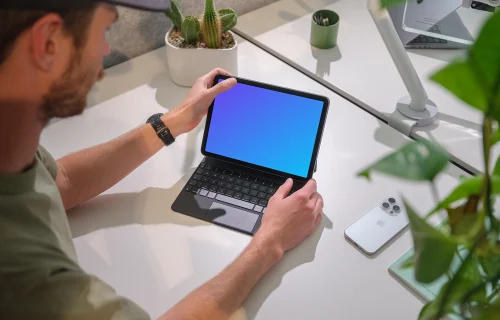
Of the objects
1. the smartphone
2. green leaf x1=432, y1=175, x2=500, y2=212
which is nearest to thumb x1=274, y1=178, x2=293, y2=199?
the smartphone

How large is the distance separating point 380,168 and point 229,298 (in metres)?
0.41

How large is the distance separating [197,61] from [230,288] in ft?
1.68

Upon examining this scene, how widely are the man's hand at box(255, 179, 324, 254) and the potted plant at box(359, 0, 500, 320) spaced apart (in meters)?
0.33

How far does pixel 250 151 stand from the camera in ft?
2.71

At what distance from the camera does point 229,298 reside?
0.65m

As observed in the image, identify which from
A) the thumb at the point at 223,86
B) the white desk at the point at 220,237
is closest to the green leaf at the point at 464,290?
the white desk at the point at 220,237

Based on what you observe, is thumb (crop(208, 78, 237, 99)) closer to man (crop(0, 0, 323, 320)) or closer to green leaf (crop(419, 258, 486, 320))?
man (crop(0, 0, 323, 320))

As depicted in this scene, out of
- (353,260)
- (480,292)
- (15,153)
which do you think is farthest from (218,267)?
(480,292)

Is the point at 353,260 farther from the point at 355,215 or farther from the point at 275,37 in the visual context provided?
the point at 275,37

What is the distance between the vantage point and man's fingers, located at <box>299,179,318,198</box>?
0.76m

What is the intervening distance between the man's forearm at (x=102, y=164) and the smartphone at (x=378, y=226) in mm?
366

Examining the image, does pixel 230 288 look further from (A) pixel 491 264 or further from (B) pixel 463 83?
(B) pixel 463 83

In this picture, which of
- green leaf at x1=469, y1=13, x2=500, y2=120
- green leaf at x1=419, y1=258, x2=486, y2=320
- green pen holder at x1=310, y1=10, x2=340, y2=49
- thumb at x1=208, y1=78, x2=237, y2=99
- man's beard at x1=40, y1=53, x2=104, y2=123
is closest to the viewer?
green leaf at x1=469, y1=13, x2=500, y2=120

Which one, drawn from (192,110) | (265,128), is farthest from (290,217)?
(192,110)
